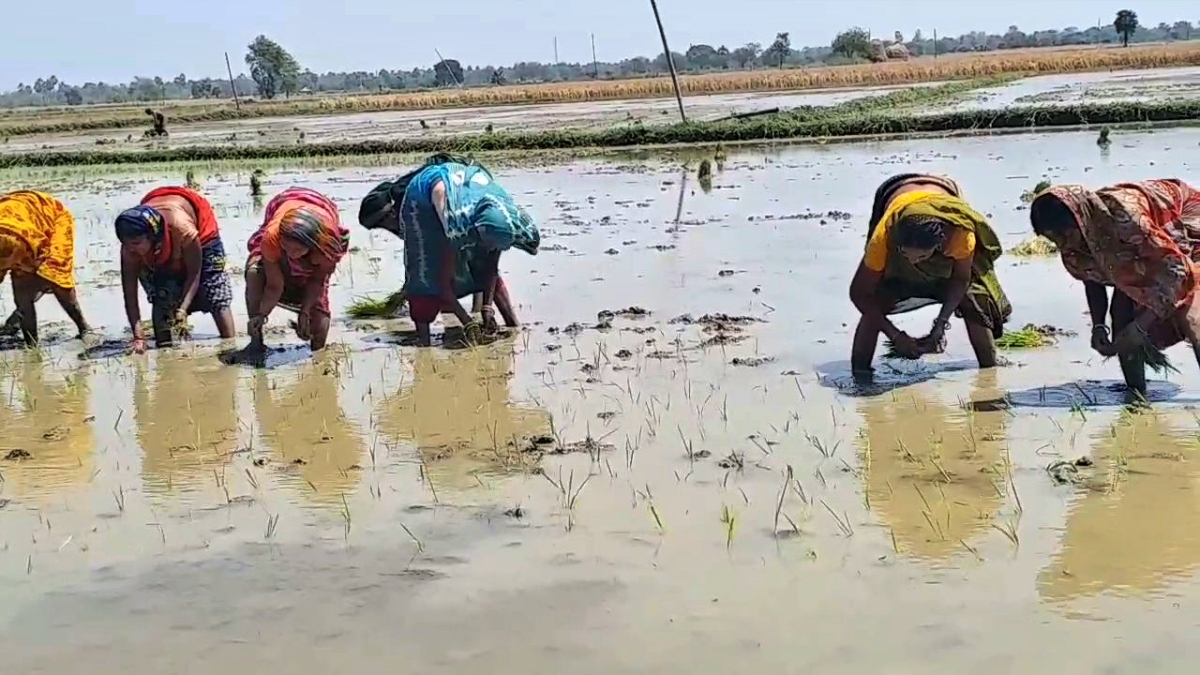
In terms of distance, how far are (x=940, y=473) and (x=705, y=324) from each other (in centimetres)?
310

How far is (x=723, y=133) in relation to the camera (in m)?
24.3

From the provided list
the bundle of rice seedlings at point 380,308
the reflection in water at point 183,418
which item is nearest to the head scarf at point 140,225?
the reflection in water at point 183,418

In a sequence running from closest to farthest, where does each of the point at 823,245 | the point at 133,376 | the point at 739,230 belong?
the point at 133,376, the point at 823,245, the point at 739,230

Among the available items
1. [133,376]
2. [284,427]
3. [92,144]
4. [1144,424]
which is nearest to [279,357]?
[133,376]

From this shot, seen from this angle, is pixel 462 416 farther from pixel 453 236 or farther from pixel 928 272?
pixel 928 272

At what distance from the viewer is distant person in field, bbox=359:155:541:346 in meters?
7.48

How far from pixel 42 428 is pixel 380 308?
2.84 m

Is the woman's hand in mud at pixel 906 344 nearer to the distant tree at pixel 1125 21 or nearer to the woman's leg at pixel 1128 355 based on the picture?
the woman's leg at pixel 1128 355

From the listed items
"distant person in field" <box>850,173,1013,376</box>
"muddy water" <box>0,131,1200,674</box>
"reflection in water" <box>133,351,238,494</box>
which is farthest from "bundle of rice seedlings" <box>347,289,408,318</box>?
"distant person in field" <box>850,173,1013,376</box>

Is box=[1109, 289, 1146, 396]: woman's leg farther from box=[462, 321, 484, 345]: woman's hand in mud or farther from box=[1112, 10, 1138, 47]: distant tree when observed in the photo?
box=[1112, 10, 1138, 47]: distant tree

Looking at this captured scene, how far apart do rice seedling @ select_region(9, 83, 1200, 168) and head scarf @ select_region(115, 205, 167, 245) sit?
1300cm

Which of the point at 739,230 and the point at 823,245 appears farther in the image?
the point at 739,230

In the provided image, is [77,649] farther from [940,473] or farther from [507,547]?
[940,473]

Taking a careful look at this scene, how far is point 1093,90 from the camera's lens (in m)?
32.5
